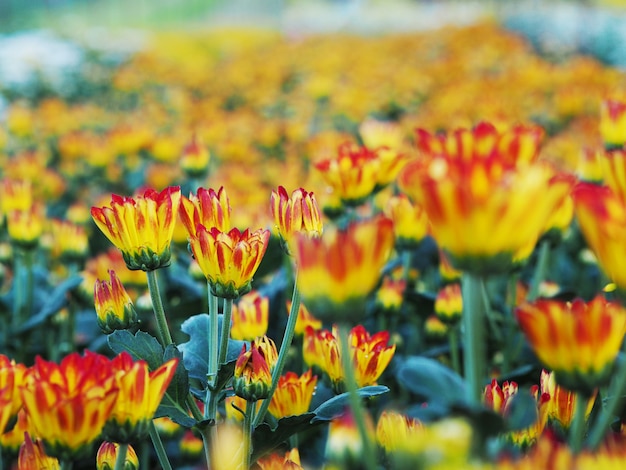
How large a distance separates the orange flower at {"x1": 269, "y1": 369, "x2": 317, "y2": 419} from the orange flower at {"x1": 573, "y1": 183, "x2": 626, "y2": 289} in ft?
1.38

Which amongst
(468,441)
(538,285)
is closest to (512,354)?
(538,285)

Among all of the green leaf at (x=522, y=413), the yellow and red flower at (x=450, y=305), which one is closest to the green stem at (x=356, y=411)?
the green leaf at (x=522, y=413)

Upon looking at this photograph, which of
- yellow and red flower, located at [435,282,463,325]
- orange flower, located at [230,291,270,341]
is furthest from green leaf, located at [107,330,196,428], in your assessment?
Result: yellow and red flower, located at [435,282,463,325]

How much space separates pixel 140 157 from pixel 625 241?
2.41 m

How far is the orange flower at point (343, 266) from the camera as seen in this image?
0.51 meters

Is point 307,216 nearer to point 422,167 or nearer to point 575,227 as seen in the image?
point 422,167

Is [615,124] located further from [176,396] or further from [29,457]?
[29,457]

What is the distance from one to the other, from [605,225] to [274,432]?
0.42 m

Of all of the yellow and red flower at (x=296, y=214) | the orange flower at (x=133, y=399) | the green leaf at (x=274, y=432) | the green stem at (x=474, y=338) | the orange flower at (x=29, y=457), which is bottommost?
the green leaf at (x=274, y=432)

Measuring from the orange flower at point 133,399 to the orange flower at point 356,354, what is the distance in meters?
0.28

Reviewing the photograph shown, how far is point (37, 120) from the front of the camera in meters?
3.52

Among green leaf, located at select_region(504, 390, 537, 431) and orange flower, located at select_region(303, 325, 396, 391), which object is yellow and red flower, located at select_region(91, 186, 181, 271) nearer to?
orange flower, located at select_region(303, 325, 396, 391)

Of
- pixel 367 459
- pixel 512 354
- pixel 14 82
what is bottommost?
pixel 512 354

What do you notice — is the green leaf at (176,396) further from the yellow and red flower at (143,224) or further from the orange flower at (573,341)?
the orange flower at (573,341)
